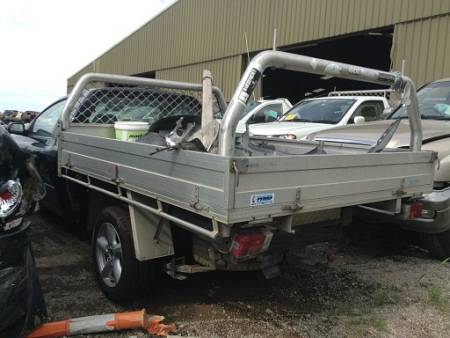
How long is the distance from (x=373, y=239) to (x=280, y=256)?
2759 mm

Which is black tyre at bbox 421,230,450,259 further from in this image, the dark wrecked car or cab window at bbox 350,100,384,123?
cab window at bbox 350,100,384,123

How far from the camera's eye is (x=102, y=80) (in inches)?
188

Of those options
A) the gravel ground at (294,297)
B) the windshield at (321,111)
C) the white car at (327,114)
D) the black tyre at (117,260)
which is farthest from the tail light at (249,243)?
the windshield at (321,111)

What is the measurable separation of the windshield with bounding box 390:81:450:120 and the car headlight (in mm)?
4649

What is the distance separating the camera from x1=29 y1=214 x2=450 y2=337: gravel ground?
11.1 feet

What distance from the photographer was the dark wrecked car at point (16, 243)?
8.27ft

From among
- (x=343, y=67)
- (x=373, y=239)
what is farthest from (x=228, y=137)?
(x=373, y=239)

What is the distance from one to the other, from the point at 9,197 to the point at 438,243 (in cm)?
400

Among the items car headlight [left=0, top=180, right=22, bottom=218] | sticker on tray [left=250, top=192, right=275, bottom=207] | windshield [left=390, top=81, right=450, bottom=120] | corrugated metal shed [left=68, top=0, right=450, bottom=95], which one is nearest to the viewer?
sticker on tray [left=250, top=192, right=275, bottom=207]

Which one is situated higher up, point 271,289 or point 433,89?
point 433,89

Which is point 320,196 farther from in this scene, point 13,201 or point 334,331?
point 13,201

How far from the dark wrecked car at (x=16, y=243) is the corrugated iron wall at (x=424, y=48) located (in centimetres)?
995

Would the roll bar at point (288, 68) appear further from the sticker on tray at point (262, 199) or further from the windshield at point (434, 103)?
the windshield at point (434, 103)

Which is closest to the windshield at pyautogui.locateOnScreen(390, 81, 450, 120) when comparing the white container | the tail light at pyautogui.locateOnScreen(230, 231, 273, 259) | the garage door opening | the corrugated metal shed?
the white container
